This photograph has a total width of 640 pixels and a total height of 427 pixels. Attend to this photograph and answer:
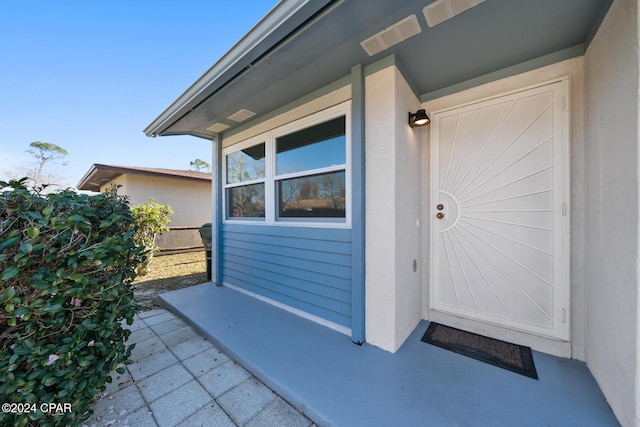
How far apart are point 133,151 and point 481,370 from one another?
16.8 meters

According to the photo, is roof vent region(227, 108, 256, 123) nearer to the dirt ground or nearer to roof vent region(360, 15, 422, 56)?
roof vent region(360, 15, 422, 56)

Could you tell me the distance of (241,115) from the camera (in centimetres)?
312

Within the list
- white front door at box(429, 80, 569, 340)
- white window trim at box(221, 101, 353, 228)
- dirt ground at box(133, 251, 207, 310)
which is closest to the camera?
white front door at box(429, 80, 569, 340)

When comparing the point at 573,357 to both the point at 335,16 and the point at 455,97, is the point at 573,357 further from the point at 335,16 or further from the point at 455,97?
the point at 335,16

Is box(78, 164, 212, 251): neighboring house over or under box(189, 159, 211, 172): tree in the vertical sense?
under

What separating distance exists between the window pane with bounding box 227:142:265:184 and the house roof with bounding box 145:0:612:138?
2.92 feet

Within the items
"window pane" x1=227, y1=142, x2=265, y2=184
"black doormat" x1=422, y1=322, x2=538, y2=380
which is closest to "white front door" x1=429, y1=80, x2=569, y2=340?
"black doormat" x1=422, y1=322, x2=538, y2=380

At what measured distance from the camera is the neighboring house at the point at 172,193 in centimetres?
702

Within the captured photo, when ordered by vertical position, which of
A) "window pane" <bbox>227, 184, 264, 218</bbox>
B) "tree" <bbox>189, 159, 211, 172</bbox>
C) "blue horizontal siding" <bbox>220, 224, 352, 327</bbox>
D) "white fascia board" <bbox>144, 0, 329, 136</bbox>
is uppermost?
"tree" <bbox>189, 159, 211, 172</bbox>

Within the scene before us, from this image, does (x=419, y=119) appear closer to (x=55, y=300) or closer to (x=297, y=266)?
(x=297, y=266)

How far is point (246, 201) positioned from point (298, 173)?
129 centimetres

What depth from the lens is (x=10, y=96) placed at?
9273 mm

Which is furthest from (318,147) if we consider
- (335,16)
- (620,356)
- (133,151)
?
(133,151)

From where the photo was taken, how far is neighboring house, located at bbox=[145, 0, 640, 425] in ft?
4.71
